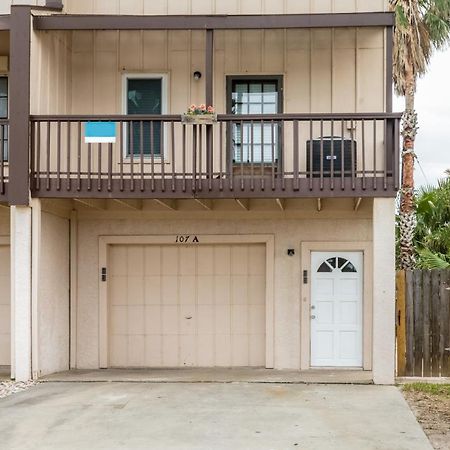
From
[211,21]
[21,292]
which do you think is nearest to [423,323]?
[211,21]

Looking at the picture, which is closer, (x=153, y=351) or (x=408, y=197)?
(x=153, y=351)

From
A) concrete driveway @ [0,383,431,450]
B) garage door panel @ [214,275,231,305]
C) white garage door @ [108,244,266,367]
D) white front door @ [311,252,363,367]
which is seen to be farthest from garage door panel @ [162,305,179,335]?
white front door @ [311,252,363,367]

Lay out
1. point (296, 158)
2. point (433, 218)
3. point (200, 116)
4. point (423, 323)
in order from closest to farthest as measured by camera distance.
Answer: point (296, 158) → point (200, 116) → point (423, 323) → point (433, 218)

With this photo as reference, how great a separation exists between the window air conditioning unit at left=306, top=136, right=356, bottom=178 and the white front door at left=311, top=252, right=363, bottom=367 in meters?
1.89

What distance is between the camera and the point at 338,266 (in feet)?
41.4

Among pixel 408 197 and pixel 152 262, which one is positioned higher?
pixel 408 197

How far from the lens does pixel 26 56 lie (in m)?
11.0

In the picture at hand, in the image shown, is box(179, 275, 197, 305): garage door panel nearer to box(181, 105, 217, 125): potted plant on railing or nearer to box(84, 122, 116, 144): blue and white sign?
box(84, 122, 116, 144): blue and white sign

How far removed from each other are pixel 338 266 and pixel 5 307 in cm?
566

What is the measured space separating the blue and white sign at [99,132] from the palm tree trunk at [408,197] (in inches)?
324

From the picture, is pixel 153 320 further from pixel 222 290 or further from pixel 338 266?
pixel 338 266

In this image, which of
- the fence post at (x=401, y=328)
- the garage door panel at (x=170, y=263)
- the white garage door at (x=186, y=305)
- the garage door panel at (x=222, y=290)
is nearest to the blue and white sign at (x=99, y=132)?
the white garage door at (x=186, y=305)

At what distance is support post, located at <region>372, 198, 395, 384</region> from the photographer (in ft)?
35.3

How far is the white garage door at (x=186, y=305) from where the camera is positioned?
12805 millimetres
